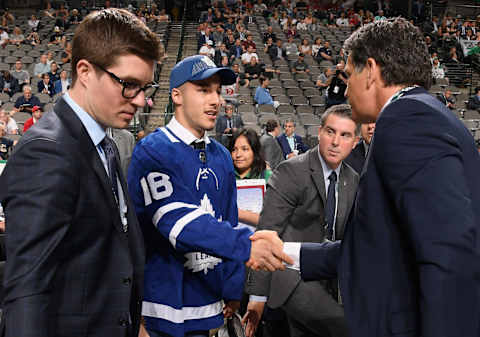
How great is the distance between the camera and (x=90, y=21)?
1.56 m

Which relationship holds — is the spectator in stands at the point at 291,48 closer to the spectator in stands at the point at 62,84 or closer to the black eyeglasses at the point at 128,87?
the spectator in stands at the point at 62,84

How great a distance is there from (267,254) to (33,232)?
129cm

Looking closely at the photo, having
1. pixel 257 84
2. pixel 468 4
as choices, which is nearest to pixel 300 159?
pixel 257 84

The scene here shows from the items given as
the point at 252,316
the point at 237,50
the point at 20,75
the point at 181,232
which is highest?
the point at 237,50

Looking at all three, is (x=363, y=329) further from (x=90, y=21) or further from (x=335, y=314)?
(x=90, y=21)

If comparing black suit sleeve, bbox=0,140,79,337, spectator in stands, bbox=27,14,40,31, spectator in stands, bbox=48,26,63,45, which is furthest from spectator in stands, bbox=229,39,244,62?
black suit sleeve, bbox=0,140,79,337

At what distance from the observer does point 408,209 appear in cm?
140

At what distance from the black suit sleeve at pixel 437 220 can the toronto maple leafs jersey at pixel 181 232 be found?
0.81 metres

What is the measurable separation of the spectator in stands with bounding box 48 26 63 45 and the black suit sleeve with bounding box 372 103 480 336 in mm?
15639

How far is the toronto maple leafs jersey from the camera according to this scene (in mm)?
1963

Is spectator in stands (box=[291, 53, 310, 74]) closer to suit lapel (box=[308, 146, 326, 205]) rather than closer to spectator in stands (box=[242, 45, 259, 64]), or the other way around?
spectator in stands (box=[242, 45, 259, 64])

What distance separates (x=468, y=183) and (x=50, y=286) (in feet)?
4.05

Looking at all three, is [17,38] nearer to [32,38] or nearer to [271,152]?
[32,38]

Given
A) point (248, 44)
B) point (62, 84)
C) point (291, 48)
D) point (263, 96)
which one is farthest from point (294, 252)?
point (291, 48)
